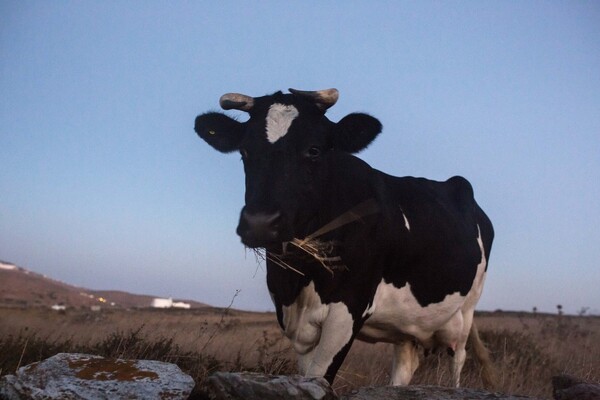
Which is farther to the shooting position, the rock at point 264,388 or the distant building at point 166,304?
the distant building at point 166,304

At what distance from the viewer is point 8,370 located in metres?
5.10

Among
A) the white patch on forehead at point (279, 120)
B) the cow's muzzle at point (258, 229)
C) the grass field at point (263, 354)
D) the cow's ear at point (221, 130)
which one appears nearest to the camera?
the cow's muzzle at point (258, 229)

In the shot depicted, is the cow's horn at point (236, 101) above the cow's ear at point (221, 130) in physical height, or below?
above

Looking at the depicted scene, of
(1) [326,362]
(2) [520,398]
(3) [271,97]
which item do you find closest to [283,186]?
(3) [271,97]

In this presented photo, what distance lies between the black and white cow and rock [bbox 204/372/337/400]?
1.50 meters

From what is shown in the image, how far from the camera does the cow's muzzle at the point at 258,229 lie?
14.5 ft

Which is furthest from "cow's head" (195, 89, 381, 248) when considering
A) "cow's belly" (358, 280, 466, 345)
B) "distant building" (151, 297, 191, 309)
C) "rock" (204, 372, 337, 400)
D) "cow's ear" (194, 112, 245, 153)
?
"distant building" (151, 297, 191, 309)

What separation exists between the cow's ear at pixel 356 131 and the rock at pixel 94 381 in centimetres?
302

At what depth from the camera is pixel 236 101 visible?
222 inches

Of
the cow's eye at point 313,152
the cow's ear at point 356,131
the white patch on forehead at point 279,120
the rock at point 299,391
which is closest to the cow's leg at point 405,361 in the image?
the cow's ear at point 356,131

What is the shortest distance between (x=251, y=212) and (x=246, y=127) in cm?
146

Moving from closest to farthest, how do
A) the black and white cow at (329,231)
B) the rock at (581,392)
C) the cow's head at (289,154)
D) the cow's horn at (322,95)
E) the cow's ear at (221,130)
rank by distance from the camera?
1. the rock at (581,392)
2. the cow's head at (289,154)
3. the black and white cow at (329,231)
4. the cow's horn at (322,95)
5. the cow's ear at (221,130)

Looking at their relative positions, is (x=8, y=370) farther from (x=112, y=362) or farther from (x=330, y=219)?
(x=330, y=219)

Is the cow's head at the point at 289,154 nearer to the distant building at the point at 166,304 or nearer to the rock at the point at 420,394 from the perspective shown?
the rock at the point at 420,394
